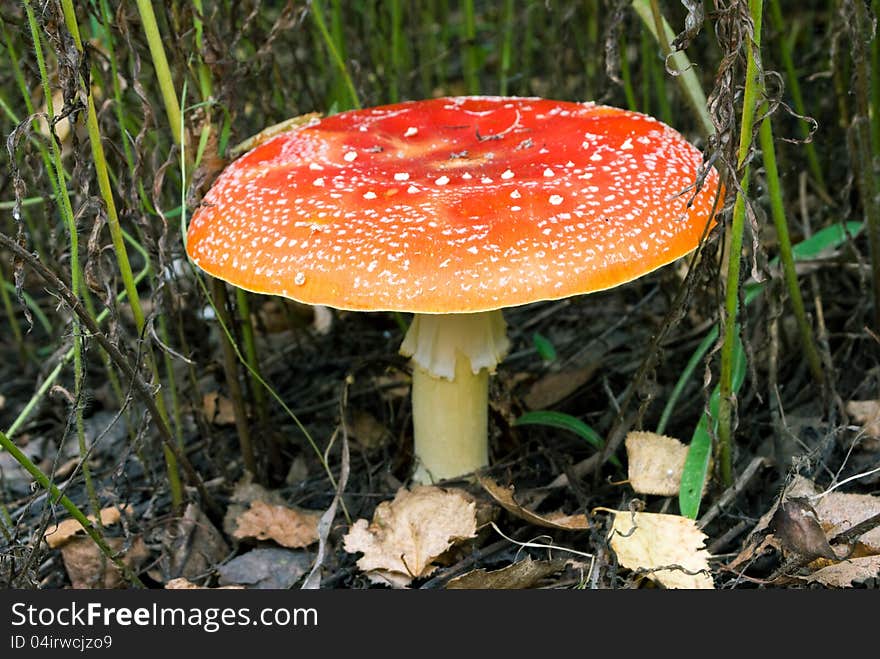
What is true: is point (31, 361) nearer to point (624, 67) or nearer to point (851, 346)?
point (624, 67)

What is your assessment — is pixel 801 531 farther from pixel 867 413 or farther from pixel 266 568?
pixel 266 568

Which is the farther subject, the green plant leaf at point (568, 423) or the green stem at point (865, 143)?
the green plant leaf at point (568, 423)


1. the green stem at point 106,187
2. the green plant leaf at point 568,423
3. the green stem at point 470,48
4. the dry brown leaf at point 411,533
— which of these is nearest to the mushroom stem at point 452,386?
the green plant leaf at point 568,423

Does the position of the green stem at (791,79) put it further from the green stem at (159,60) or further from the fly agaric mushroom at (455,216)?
the green stem at (159,60)

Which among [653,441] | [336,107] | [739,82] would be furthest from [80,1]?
[653,441]

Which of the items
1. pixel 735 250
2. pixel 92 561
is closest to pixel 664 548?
pixel 735 250

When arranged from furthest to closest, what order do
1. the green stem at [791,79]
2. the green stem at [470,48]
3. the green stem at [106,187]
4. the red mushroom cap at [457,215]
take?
the green stem at [470,48], the green stem at [791,79], the green stem at [106,187], the red mushroom cap at [457,215]
